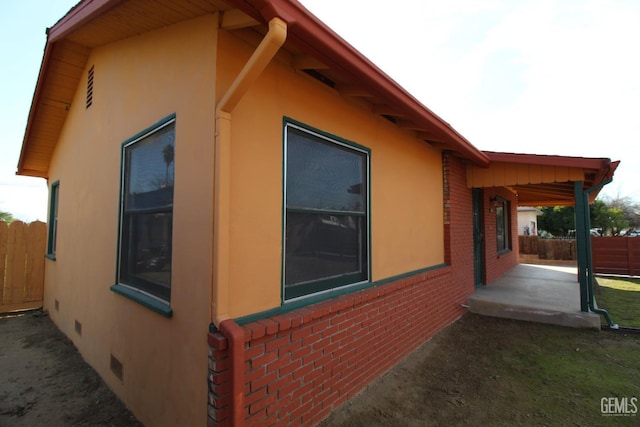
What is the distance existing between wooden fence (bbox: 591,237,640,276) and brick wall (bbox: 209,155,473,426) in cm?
1169

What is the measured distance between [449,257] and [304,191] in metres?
3.90

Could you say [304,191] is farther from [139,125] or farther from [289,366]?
[139,125]

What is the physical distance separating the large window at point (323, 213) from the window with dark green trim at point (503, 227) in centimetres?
780

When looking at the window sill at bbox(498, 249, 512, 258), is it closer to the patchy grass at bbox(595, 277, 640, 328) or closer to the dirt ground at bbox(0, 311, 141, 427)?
the patchy grass at bbox(595, 277, 640, 328)

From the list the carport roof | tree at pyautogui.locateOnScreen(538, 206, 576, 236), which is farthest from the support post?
tree at pyautogui.locateOnScreen(538, 206, 576, 236)

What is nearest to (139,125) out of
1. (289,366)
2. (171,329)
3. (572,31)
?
(171,329)

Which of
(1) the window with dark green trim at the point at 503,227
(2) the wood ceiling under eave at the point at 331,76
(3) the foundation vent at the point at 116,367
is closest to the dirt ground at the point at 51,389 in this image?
(3) the foundation vent at the point at 116,367

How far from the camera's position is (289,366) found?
7.97 ft

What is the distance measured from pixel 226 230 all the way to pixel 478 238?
7326 mm

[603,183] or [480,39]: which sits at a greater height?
[480,39]

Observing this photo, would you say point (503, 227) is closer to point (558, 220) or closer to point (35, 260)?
point (35, 260)

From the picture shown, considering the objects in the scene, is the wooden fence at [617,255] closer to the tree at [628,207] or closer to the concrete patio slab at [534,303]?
the concrete patio slab at [534,303]

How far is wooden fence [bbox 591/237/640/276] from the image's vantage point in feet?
37.8

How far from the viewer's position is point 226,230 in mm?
2092
